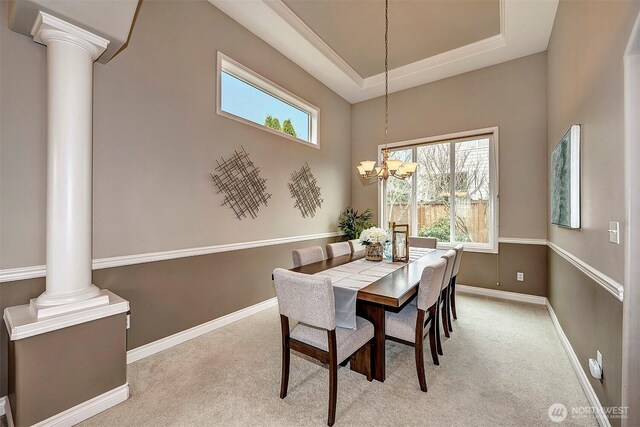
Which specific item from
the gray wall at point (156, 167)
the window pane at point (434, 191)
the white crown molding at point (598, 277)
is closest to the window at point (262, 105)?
the gray wall at point (156, 167)

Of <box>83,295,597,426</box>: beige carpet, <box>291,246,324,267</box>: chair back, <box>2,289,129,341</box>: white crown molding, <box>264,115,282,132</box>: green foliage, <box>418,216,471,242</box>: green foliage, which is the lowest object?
<box>83,295,597,426</box>: beige carpet

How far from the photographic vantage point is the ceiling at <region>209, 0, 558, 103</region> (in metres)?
3.16

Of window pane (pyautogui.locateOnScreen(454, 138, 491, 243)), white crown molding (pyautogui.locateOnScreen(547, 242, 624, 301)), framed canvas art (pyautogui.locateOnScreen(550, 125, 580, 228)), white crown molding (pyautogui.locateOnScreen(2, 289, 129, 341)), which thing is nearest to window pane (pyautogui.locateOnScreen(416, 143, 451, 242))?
window pane (pyautogui.locateOnScreen(454, 138, 491, 243))

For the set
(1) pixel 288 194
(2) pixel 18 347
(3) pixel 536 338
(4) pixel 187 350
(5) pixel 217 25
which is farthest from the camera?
(1) pixel 288 194

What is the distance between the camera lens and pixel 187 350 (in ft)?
8.43

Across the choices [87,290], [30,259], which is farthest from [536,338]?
[30,259]

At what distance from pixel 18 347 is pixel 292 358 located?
1.76 m

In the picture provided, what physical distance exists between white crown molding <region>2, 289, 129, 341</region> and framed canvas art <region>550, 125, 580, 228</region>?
3.50 meters

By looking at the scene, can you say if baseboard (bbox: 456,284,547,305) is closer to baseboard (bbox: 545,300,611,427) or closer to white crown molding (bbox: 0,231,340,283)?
baseboard (bbox: 545,300,611,427)

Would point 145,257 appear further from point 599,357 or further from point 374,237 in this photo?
point 599,357

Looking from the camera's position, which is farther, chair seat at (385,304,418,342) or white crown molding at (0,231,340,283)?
chair seat at (385,304,418,342)

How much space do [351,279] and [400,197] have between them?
3.36 metres

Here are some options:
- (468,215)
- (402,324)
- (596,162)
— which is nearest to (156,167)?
(402,324)

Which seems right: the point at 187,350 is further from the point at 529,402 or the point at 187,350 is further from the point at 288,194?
the point at 529,402
